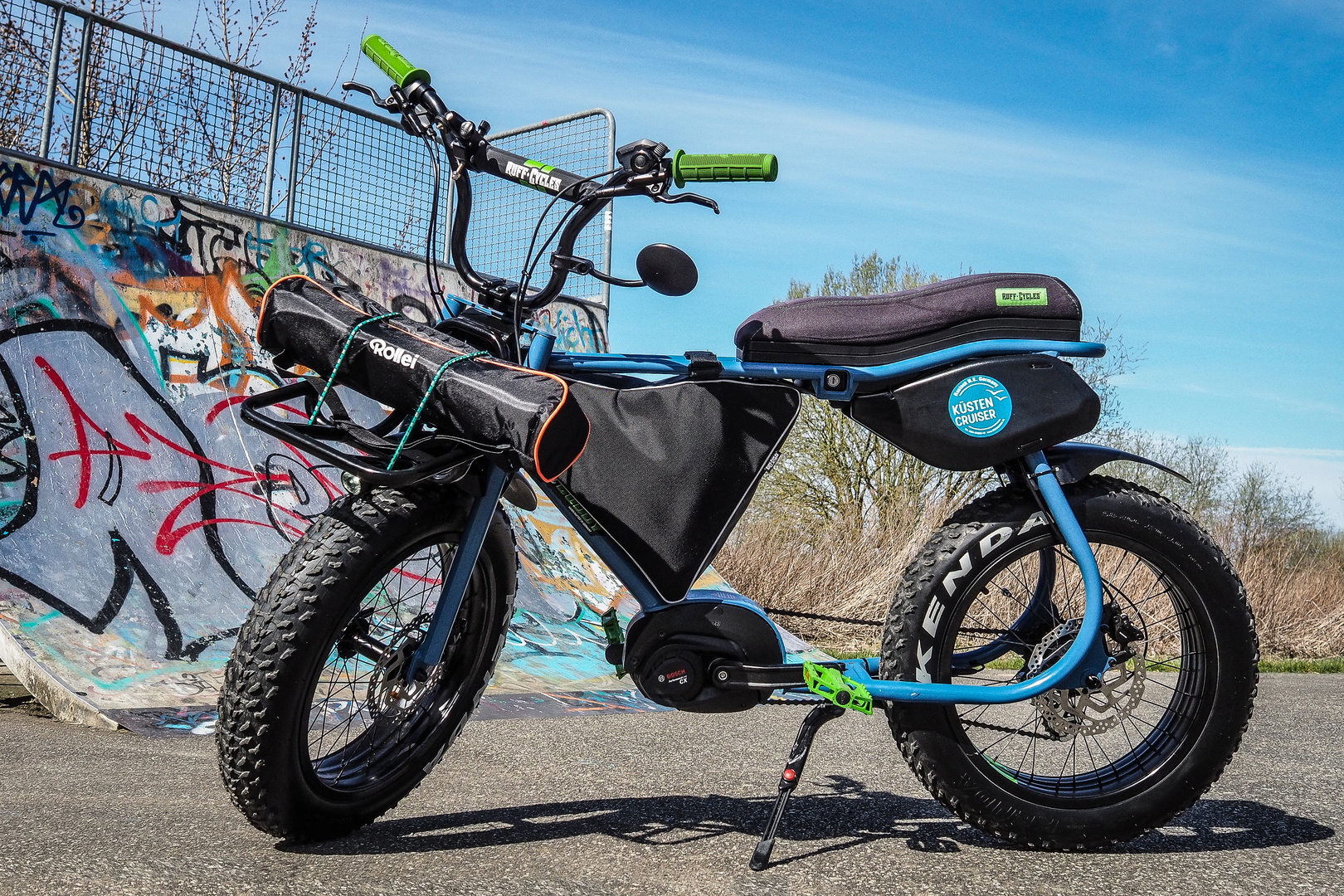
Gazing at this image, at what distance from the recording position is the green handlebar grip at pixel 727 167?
237 cm

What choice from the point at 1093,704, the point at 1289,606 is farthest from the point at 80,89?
the point at 1289,606

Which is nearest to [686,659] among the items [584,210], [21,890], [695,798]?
[695,798]

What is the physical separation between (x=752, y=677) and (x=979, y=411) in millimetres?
933

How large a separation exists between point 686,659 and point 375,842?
881 mm

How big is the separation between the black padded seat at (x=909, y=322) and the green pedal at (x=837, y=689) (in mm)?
818

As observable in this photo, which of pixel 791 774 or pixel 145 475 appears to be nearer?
pixel 791 774

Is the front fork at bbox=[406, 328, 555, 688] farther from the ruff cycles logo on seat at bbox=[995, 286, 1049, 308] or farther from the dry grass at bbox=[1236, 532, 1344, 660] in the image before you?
the dry grass at bbox=[1236, 532, 1344, 660]

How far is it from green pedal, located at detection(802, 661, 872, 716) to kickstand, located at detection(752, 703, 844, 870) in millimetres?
33

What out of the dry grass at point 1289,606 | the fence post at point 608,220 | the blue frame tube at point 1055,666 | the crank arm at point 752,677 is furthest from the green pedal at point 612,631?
the dry grass at point 1289,606

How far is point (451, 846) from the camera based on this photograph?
7.63 feet

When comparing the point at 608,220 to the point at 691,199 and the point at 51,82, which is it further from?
the point at 691,199

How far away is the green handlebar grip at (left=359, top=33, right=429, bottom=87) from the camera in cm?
259

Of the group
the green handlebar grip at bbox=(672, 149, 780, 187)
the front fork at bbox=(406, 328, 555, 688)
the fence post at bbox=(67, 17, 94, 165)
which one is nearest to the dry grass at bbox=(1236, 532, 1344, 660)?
the green handlebar grip at bbox=(672, 149, 780, 187)

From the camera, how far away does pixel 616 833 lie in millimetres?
2475
